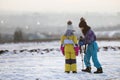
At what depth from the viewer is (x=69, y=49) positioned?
14172 millimetres

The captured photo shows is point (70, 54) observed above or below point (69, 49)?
below

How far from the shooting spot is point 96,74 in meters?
13.4

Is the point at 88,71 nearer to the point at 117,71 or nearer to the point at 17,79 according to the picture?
the point at 117,71

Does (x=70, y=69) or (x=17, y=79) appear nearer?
(x=17, y=79)

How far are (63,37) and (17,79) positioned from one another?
9.41 feet

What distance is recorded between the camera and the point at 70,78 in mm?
12344

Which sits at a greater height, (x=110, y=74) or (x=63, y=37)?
(x=63, y=37)

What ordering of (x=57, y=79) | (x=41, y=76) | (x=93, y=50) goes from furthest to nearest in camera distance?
(x=93, y=50)
(x=41, y=76)
(x=57, y=79)

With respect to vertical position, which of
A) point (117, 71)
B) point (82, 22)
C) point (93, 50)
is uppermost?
point (82, 22)

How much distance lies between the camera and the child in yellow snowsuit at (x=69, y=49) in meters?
14.1

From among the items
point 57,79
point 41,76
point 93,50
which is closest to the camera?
point 57,79

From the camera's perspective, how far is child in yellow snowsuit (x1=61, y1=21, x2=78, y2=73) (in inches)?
555

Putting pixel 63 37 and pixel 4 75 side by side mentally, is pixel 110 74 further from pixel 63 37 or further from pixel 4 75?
pixel 4 75

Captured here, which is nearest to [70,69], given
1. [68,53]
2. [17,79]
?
[68,53]
